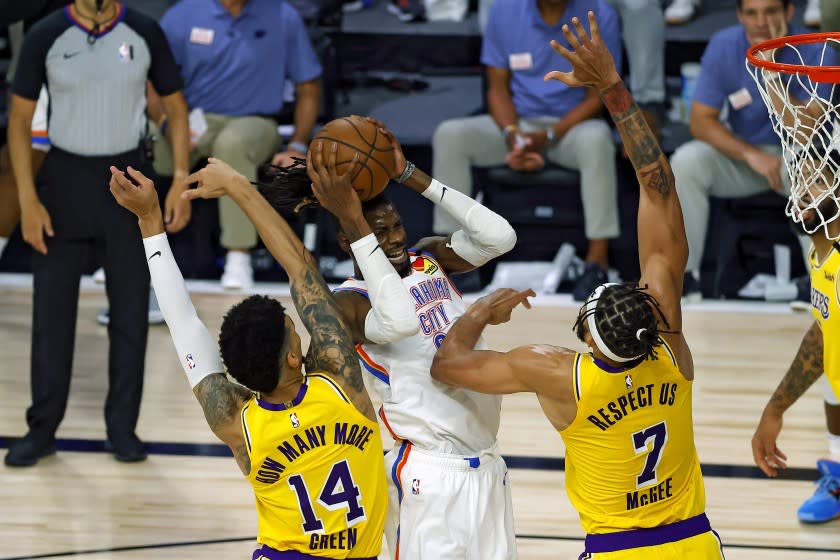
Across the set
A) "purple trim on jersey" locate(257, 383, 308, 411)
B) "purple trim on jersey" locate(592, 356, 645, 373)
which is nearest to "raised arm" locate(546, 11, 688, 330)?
"purple trim on jersey" locate(592, 356, 645, 373)

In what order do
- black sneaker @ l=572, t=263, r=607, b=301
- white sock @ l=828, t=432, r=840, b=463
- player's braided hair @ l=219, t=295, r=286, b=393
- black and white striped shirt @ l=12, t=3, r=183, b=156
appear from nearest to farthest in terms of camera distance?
1. player's braided hair @ l=219, t=295, r=286, b=393
2. white sock @ l=828, t=432, r=840, b=463
3. black and white striped shirt @ l=12, t=3, r=183, b=156
4. black sneaker @ l=572, t=263, r=607, b=301

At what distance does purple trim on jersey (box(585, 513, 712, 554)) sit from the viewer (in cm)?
370

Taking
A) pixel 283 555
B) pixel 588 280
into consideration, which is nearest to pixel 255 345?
pixel 283 555

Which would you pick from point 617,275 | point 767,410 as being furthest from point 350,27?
point 767,410

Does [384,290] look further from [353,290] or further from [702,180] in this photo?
[702,180]

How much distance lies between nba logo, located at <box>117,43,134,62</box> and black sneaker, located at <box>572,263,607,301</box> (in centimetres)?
341

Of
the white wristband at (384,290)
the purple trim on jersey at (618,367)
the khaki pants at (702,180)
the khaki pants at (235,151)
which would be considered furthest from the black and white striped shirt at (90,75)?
the khaki pants at (702,180)

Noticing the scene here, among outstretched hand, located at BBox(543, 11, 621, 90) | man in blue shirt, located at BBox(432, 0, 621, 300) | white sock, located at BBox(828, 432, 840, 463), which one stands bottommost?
white sock, located at BBox(828, 432, 840, 463)

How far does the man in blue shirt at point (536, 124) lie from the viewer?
8227 millimetres

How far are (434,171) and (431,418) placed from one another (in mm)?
4593

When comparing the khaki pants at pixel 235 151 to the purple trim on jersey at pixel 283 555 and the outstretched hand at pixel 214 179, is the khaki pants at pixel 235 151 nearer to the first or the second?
the outstretched hand at pixel 214 179

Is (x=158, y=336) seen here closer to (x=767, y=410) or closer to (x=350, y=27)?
(x=350, y=27)

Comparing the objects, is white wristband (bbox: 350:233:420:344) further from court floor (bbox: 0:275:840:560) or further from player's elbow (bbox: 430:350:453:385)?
court floor (bbox: 0:275:840:560)

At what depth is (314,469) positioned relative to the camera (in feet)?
11.3
